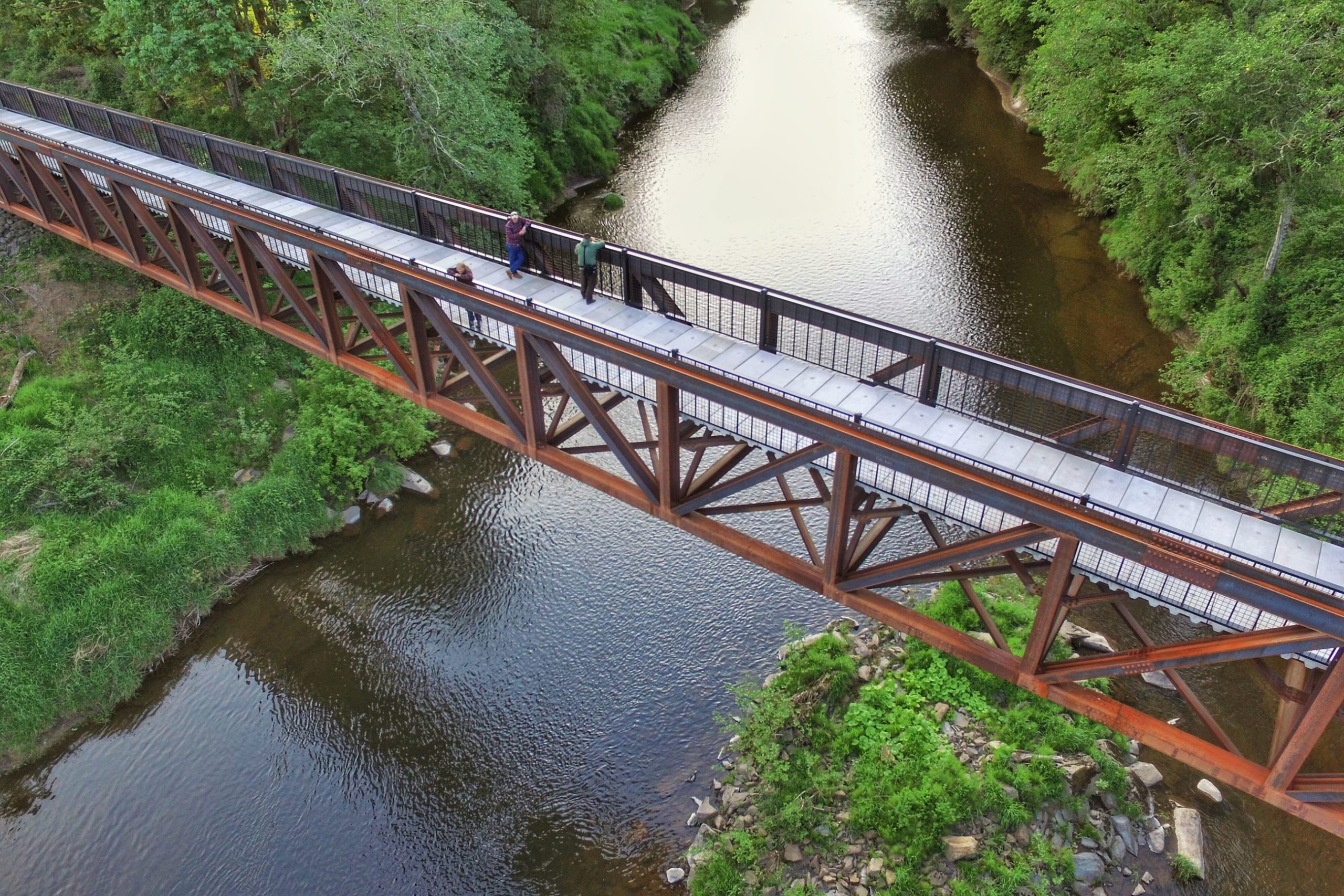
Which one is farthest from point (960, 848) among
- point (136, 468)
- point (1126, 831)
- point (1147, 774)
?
point (136, 468)

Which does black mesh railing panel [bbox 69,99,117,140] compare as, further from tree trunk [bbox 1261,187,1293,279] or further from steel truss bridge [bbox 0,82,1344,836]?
tree trunk [bbox 1261,187,1293,279]

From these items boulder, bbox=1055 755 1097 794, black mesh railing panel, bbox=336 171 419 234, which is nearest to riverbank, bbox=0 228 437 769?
black mesh railing panel, bbox=336 171 419 234

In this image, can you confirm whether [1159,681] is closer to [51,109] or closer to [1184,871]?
[1184,871]

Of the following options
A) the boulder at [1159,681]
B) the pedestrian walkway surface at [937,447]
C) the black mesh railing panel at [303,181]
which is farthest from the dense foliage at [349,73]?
the boulder at [1159,681]

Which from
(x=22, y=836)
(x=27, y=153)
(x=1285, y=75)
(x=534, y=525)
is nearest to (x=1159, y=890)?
(x=534, y=525)

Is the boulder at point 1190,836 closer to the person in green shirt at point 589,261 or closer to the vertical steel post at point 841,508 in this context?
the vertical steel post at point 841,508

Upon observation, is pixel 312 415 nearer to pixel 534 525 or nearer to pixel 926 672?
pixel 534 525
